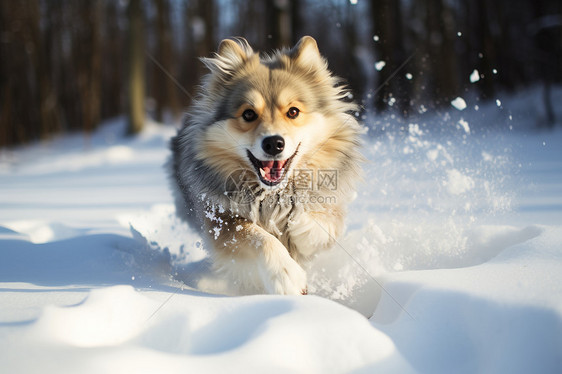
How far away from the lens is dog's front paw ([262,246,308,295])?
225cm

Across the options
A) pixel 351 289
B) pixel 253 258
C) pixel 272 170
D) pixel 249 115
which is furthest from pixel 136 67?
pixel 351 289

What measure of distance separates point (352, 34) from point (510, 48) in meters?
5.79

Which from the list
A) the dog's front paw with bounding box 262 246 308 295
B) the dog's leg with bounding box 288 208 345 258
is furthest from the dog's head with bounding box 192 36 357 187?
the dog's front paw with bounding box 262 246 308 295

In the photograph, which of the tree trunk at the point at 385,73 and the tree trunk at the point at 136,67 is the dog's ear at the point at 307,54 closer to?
the tree trunk at the point at 385,73

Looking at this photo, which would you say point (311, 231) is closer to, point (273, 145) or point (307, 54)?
point (273, 145)

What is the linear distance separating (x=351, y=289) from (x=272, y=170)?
2.74ft

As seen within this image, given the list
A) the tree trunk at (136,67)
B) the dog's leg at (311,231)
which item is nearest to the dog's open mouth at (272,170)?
the dog's leg at (311,231)

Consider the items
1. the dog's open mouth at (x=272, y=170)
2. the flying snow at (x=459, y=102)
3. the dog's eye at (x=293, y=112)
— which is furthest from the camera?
the flying snow at (x=459, y=102)

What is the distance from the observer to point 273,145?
2553 millimetres

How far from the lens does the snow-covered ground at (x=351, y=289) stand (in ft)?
4.82

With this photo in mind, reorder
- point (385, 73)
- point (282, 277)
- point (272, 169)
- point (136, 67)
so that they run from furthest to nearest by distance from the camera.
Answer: point (136, 67)
point (385, 73)
point (272, 169)
point (282, 277)

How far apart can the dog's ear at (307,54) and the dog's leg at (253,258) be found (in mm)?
1241

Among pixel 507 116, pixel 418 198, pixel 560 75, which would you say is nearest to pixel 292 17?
pixel 507 116

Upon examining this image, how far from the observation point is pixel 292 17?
11062 millimetres
